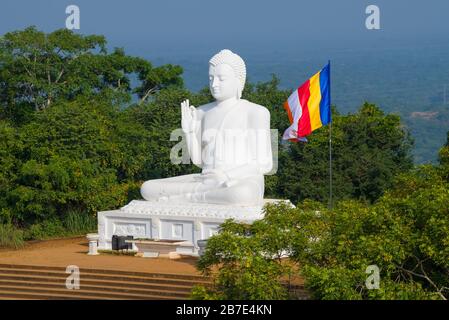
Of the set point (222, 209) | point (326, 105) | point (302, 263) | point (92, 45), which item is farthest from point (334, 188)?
point (302, 263)

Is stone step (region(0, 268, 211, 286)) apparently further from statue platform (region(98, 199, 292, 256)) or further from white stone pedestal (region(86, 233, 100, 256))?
statue platform (region(98, 199, 292, 256))

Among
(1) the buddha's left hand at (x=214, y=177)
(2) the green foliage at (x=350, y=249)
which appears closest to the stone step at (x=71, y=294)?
(2) the green foliage at (x=350, y=249)

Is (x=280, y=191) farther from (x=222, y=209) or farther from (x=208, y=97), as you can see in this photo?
(x=222, y=209)

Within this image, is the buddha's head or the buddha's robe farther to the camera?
the buddha's head

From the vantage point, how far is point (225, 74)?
3341 centimetres

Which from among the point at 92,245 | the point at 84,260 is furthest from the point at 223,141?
the point at 84,260

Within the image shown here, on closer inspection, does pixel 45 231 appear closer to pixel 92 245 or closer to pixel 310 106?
pixel 92 245

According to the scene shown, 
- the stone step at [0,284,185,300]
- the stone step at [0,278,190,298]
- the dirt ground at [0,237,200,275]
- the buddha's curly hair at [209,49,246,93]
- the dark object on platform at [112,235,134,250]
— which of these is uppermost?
the buddha's curly hair at [209,49,246,93]

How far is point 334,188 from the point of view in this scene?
39.2m

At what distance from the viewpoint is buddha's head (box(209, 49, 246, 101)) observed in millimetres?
33406

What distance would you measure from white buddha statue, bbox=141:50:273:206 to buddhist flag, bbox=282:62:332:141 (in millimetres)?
1639

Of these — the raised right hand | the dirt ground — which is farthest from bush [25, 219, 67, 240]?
the raised right hand
